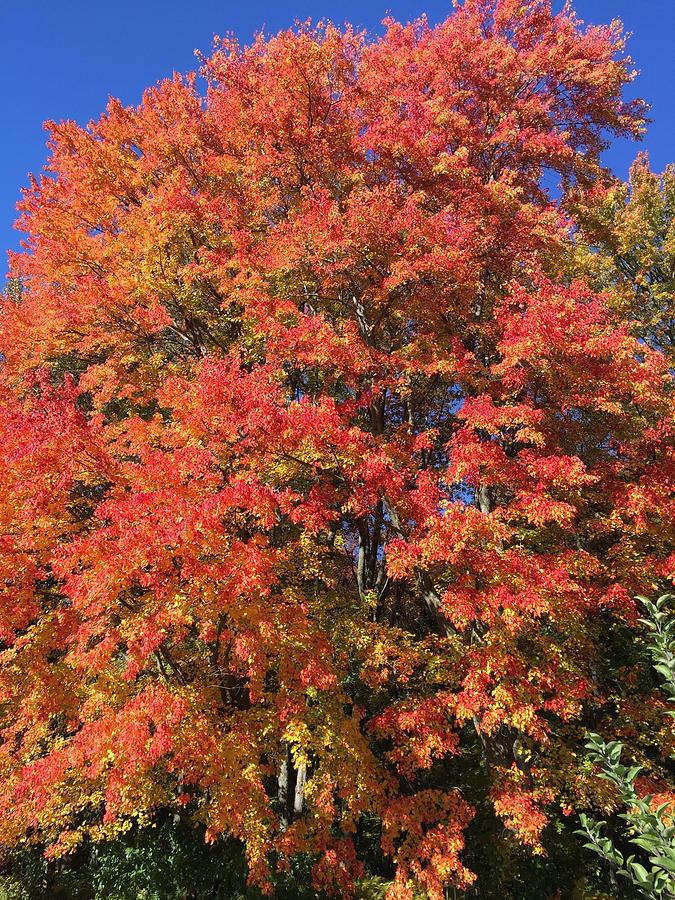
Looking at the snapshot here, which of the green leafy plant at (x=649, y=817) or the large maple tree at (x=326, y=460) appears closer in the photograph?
the green leafy plant at (x=649, y=817)

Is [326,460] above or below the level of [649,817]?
above

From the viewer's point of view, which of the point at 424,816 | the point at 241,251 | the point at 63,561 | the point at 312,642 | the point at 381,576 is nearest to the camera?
the point at 63,561

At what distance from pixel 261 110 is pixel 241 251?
4.76 metres

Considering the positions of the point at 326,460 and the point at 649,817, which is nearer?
the point at 649,817

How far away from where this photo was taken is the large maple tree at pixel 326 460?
8.20 metres

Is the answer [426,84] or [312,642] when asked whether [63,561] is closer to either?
[312,642]

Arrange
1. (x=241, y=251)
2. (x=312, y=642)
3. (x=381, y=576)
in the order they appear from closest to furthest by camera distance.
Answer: (x=312, y=642), (x=241, y=251), (x=381, y=576)

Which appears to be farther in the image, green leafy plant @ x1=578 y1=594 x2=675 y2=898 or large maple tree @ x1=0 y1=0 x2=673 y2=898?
large maple tree @ x1=0 y1=0 x2=673 y2=898

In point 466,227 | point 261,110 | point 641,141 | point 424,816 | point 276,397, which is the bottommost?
point 424,816

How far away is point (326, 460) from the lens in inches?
402

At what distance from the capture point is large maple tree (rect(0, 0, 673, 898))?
8195 millimetres

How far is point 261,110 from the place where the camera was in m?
14.5

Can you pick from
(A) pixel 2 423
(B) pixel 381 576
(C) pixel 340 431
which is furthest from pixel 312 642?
(A) pixel 2 423

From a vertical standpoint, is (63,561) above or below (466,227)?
below
